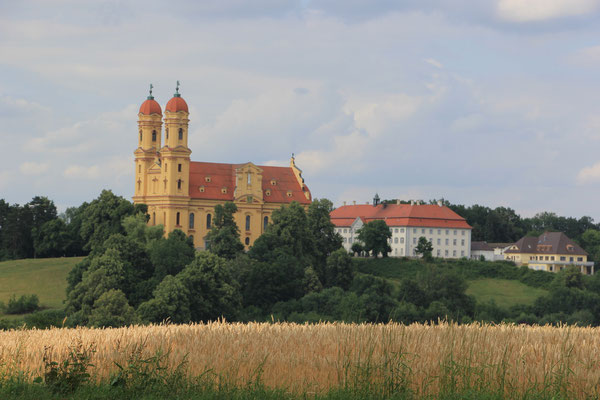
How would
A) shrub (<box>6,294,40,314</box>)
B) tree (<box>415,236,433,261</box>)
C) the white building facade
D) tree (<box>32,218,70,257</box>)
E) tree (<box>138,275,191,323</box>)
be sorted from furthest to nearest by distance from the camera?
the white building facade, tree (<box>415,236,433,261</box>), tree (<box>32,218,70,257</box>), shrub (<box>6,294,40,314</box>), tree (<box>138,275,191,323</box>)

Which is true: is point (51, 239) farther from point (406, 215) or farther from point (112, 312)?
point (406, 215)

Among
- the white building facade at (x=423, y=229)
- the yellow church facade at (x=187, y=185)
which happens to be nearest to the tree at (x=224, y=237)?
the yellow church facade at (x=187, y=185)

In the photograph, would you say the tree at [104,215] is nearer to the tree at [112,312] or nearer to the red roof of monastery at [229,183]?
the red roof of monastery at [229,183]

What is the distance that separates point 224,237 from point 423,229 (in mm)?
44622

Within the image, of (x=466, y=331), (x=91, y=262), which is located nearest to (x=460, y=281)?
(x=91, y=262)

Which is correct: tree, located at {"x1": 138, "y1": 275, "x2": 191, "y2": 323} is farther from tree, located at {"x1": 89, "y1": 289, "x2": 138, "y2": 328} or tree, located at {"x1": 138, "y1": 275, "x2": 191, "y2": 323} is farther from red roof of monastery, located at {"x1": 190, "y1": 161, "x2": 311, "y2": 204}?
red roof of monastery, located at {"x1": 190, "y1": 161, "x2": 311, "y2": 204}

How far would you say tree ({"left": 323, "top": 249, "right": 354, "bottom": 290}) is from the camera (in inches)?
3944

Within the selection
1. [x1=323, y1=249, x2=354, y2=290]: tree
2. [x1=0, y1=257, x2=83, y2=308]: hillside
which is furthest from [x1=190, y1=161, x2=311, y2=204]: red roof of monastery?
[x1=323, y1=249, x2=354, y2=290]: tree

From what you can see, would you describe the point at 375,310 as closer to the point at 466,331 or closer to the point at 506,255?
the point at 506,255

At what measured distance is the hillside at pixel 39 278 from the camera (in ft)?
303

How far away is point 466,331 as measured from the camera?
57.9 ft

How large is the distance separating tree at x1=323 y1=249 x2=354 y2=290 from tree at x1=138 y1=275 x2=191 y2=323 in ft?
97.1

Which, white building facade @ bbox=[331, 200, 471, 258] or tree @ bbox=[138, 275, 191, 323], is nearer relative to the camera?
tree @ bbox=[138, 275, 191, 323]

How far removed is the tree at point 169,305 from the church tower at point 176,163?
1714 inches
